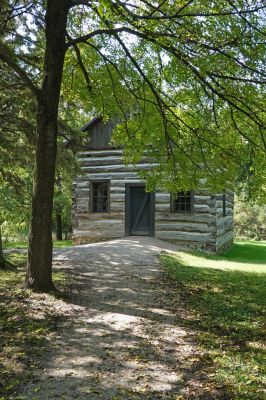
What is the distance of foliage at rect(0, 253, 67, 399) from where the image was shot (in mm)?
4352

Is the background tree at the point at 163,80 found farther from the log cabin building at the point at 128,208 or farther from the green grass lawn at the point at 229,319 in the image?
the log cabin building at the point at 128,208

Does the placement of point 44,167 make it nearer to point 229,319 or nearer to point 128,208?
point 229,319

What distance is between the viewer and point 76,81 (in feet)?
31.5

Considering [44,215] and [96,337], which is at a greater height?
[44,215]

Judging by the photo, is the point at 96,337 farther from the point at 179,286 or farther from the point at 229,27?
the point at 229,27

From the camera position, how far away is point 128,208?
1803 cm

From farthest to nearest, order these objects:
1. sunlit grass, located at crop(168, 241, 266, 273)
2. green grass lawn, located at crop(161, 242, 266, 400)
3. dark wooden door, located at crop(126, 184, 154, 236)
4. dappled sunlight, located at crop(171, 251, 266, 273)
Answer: dark wooden door, located at crop(126, 184, 154, 236), sunlit grass, located at crop(168, 241, 266, 273), dappled sunlight, located at crop(171, 251, 266, 273), green grass lawn, located at crop(161, 242, 266, 400)

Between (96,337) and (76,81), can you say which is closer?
(96,337)

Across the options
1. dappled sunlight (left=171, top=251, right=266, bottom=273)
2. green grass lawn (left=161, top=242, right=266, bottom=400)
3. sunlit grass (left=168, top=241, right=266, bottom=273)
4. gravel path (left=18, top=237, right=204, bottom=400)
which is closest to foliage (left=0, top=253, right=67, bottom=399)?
gravel path (left=18, top=237, right=204, bottom=400)

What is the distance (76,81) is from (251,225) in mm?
29036

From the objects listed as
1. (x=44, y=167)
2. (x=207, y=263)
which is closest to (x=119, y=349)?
(x=44, y=167)

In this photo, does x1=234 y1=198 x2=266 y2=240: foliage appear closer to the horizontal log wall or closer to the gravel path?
the horizontal log wall

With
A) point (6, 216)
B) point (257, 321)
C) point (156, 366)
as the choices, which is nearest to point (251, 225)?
point (6, 216)

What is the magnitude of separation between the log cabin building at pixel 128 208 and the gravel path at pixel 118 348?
7876 mm
